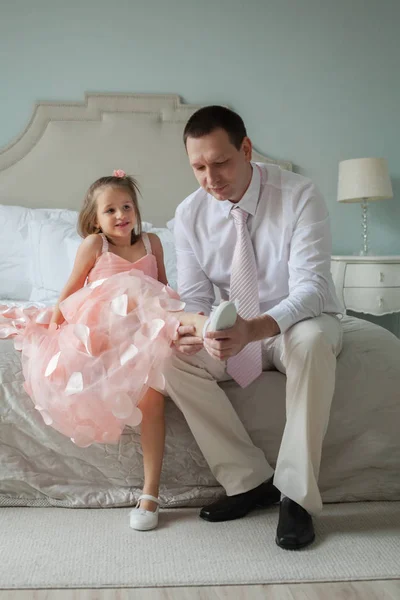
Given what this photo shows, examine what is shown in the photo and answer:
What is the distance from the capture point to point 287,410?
5.62 ft

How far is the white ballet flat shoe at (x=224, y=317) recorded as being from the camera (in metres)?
1.55

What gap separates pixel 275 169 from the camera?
204 centimetres

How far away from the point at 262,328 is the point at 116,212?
2.32 feet

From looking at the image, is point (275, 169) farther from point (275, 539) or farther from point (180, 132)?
point (180, 132)

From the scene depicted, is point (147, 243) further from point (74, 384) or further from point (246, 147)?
point (74, 384)

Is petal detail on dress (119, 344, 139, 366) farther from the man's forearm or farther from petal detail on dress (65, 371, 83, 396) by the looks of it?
the man's forearm

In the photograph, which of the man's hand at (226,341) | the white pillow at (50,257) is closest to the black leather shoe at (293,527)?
the man's hand at (226,341)

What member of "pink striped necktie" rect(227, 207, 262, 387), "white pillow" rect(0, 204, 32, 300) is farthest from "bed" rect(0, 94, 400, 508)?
"white pillow" rect(0, 204, 32, 300)

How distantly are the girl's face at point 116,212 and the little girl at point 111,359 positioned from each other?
0.73 ft

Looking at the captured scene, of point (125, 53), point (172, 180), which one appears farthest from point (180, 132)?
point (125, 53)

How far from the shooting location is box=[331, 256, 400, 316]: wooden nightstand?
11.6ft

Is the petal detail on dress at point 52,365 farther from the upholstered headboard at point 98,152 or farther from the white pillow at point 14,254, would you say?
the upholstered headboard at point 98,152

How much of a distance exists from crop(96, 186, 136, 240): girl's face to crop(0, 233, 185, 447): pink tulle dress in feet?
1.02

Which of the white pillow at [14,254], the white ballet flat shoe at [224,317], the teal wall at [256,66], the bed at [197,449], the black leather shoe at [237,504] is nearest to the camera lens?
the white ballet flat shoe at [224,317]
